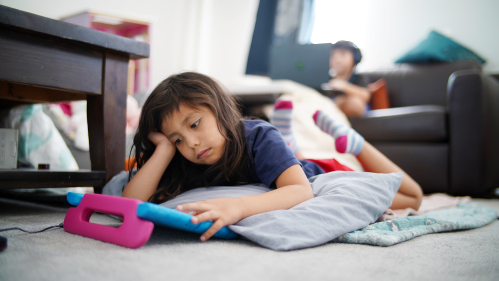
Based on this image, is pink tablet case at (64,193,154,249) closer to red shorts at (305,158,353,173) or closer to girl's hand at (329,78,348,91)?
red shorts at (305,158,353,173)

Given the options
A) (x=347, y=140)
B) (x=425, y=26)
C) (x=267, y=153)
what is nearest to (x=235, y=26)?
(x=425, y=26)

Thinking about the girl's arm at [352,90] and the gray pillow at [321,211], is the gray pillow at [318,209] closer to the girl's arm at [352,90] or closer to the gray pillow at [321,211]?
the gray pillow at [321,211]

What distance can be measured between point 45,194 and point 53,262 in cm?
67

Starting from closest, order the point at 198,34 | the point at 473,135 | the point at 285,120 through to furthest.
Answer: the point at 285,120 < the point at 473,135 < the point at 198,34

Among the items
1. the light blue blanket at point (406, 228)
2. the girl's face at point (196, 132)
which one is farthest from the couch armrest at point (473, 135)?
the girl's face at point (196, 132)

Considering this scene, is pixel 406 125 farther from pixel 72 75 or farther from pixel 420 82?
pixel 72 75

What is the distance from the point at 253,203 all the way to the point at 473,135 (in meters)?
1.38

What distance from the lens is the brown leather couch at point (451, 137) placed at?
1556 mm

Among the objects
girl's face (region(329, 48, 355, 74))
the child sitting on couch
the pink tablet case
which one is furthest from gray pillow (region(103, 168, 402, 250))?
girl's face (region(329, 48, 355, 74))

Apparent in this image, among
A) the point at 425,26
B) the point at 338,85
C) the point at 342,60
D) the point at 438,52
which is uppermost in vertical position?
the point at 425,26

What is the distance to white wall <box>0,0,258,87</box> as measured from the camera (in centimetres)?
314

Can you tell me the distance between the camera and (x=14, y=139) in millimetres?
966

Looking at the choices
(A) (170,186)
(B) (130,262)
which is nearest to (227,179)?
(A) (170,186)

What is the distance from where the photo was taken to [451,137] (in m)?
1.64
